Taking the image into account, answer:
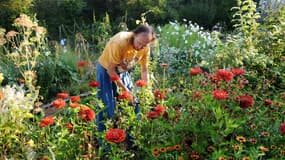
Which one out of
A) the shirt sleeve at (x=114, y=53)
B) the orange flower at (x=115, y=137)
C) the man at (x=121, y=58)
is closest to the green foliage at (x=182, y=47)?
the man at (x=121, y=58)

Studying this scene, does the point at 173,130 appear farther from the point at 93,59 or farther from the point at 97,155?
the point at 93,59

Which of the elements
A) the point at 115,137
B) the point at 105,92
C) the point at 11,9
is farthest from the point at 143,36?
the point at 11,9

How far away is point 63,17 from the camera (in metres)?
8.84

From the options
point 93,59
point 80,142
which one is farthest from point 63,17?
point 80,142

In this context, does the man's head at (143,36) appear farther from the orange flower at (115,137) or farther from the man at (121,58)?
the orange flower at (115,137)

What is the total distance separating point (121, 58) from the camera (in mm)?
3510

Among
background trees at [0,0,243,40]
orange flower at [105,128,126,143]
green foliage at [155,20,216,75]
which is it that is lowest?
orange flower at [105,128,126,143]

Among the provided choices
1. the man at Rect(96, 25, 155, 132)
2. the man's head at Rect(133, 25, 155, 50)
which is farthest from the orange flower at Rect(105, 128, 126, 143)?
the man's head at Rect(133, 25, 155, 50)

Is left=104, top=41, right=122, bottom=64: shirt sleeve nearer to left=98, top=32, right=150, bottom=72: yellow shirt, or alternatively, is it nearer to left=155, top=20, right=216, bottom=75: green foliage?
left=98, top=32, right=150, bottom=72: yellow shirt

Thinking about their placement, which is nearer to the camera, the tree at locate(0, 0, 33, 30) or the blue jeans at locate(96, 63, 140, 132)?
the blue jeans at locate(96, 63, 140, 132)

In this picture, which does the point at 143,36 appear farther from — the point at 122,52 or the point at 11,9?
the point at 11,9

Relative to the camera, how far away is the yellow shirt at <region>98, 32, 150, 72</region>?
11.2ft

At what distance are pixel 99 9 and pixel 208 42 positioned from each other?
3.80 meters

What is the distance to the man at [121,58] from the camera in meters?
3.34
